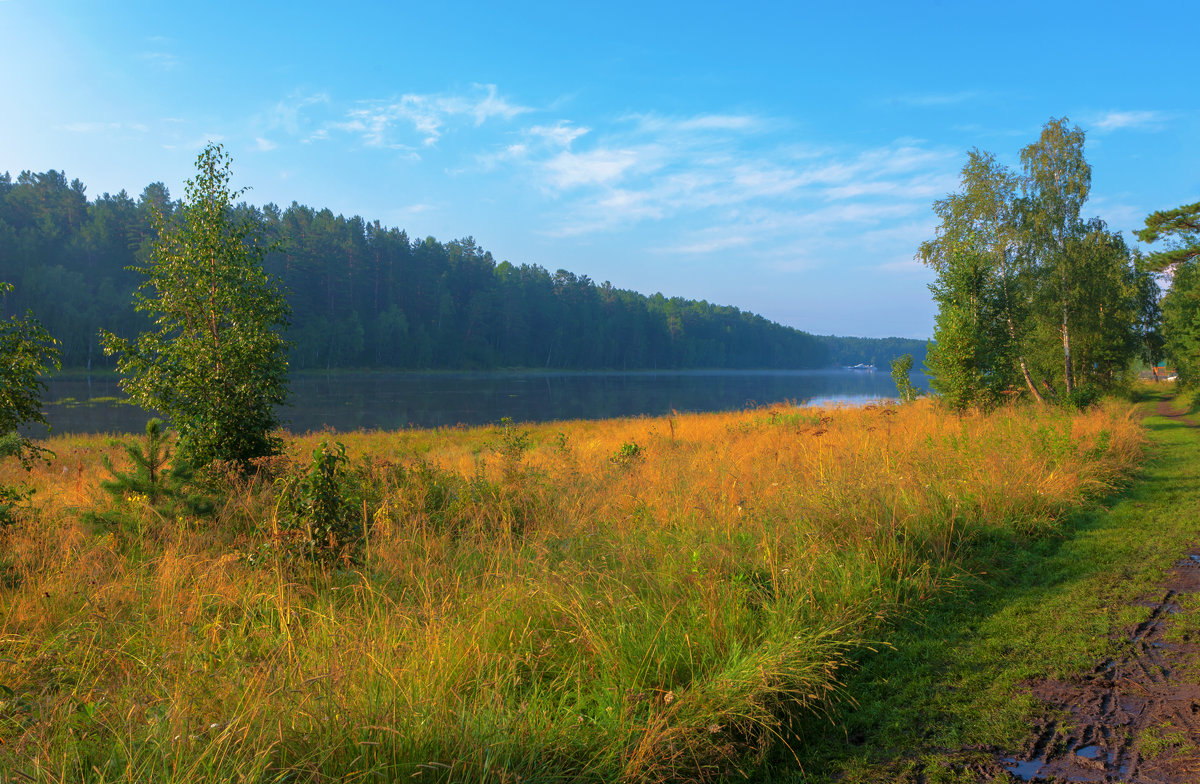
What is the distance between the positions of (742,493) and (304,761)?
205 inches

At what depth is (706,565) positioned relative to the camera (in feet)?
15.2

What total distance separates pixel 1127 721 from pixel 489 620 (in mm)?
3300

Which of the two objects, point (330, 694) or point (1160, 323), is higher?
point (1160, 323)

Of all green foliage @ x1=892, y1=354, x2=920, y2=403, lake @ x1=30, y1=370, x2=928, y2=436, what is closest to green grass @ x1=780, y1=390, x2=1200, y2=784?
lake @ x1=30, y1=370, x2=928, y2=436

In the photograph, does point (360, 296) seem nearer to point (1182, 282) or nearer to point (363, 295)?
point (363, 295)

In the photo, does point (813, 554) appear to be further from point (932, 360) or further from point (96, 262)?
point (96, 262)

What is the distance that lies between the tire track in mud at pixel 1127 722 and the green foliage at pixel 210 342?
9.07 m

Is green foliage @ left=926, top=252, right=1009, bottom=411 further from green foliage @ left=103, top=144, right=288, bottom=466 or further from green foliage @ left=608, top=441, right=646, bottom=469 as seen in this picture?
green foliage @ left=103, top=144, right=288, bottom=466

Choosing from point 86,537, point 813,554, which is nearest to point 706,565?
point 813,554

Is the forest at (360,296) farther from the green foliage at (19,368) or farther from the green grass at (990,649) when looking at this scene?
the green grass at (990,649)

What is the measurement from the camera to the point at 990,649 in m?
4.02

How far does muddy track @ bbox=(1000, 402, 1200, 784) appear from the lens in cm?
278

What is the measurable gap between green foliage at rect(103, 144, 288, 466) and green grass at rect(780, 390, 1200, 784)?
8.30 metres

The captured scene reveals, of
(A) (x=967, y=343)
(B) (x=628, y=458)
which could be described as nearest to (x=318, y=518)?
(B) (x=628, y=458)
